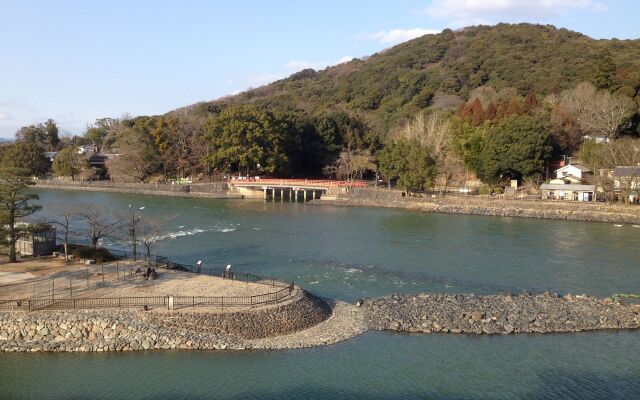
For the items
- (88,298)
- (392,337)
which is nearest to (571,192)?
(392,337)

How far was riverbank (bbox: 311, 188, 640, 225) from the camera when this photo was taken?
136 ft

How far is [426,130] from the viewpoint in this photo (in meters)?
59.6

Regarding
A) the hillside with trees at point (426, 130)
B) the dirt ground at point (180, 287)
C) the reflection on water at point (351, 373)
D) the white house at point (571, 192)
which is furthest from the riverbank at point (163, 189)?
the reflection on water at point (351, 373)

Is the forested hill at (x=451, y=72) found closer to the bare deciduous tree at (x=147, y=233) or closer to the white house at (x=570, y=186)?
the white house at (x=570, y=186)

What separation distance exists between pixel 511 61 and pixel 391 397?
91.7m

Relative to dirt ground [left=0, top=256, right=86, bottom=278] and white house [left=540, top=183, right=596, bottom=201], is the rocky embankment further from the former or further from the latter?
white house [left=540, top=183, right=596, bottom=201]

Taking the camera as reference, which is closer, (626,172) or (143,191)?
(626,172)

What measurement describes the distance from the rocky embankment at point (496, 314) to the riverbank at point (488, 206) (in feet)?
77.5

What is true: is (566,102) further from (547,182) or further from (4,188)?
(4,188)

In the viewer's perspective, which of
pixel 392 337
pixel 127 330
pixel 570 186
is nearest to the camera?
pixel 127 330

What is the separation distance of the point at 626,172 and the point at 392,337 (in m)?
35.9

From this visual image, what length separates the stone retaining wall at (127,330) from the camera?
15.6 m

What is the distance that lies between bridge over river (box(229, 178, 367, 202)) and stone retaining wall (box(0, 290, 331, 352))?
40.1 metres

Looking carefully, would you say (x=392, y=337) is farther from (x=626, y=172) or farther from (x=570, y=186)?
(x=626, y=172)
